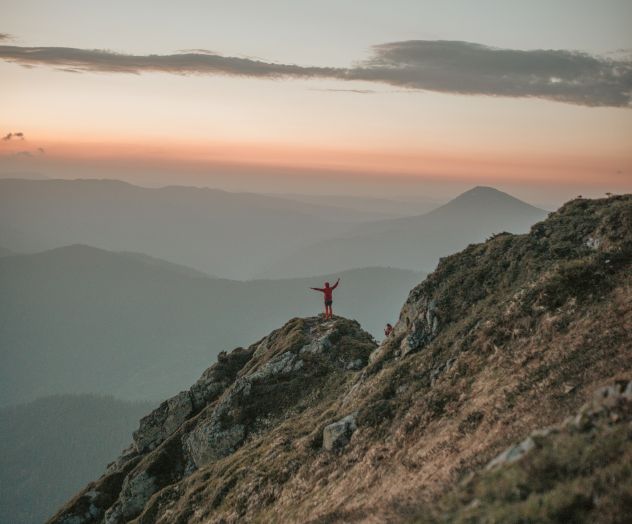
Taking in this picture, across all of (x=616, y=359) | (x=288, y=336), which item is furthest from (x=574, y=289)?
(x=288, y=336)

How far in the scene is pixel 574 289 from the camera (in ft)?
81.4

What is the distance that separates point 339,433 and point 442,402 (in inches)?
247

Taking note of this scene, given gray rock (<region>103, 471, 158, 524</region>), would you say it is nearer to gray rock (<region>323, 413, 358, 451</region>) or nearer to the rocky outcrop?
the rocky outcrop

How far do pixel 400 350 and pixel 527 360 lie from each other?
12.4 m

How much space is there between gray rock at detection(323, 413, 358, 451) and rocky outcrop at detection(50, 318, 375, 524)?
1368 centimetres

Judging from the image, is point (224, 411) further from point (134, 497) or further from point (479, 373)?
point (479, 373)

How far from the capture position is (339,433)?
27016 mm

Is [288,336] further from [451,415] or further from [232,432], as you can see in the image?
[451,415]

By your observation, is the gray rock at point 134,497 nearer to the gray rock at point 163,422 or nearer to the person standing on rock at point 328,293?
the gray rock at point 163,422

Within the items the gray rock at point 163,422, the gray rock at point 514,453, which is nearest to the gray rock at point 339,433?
the gray rock at point 514,453

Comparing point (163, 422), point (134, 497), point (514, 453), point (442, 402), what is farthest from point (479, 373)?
point (163, 422)

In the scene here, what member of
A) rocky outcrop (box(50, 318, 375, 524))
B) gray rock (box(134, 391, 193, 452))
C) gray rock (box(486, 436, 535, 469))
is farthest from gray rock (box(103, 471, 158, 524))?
gray rock (box(486, 436, 535, 469))

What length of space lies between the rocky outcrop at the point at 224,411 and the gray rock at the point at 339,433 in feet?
44.9

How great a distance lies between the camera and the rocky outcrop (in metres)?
43.4
